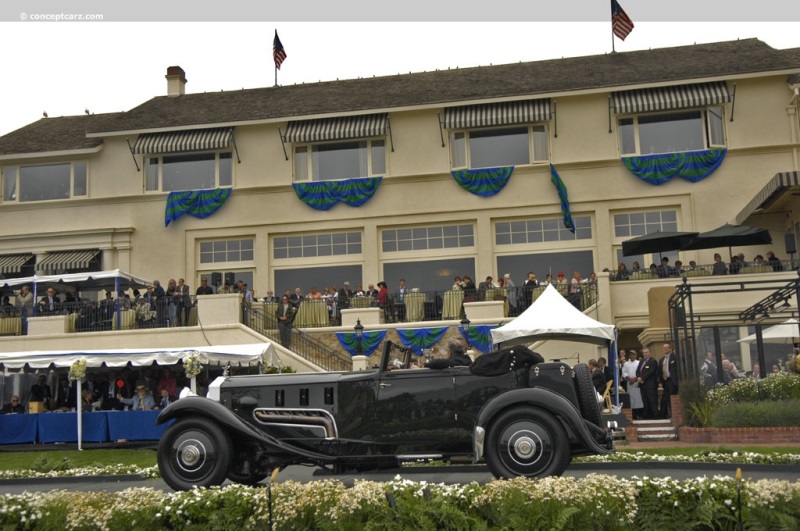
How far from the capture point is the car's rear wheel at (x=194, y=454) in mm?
10953

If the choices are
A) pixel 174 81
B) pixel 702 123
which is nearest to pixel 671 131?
pixel 702 123

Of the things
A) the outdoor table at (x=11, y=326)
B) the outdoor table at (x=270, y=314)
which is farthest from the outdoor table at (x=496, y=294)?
the outdoor table at (x=11, y=326)

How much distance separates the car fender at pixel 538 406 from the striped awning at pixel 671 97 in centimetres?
2251

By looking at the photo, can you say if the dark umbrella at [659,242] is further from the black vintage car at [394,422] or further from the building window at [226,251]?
the black vintage car at [394,422]

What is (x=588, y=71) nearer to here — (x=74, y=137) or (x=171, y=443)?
(x=74, y=137)

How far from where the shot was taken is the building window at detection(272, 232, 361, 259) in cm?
3278

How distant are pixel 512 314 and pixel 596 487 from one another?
18.4 meters

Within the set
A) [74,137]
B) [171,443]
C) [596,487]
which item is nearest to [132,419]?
[171,443]

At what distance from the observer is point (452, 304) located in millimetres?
27406

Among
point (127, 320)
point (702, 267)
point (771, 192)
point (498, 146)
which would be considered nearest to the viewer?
point (771, 192)

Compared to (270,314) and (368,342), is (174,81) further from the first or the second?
(368,342)

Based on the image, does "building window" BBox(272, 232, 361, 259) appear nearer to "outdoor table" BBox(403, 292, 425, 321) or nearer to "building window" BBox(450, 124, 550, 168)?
"building window" BBox(450, 124, 550, 168)

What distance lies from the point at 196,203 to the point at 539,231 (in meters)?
12.4

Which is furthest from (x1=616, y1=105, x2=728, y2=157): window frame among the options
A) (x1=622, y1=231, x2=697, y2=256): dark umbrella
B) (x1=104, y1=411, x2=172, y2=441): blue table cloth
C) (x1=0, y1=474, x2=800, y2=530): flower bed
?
(x1=0, y1=474, x2=800, y2=530): flower bed
